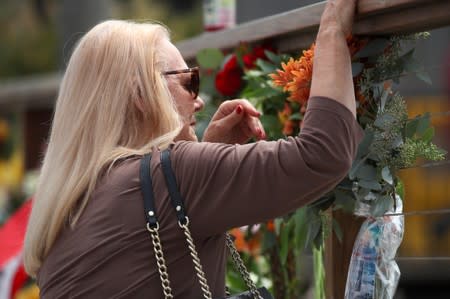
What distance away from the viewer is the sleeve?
2.13m

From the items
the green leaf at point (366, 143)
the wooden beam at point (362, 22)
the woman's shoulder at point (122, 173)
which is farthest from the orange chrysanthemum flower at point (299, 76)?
the woman's shoulder at point (122, 173)

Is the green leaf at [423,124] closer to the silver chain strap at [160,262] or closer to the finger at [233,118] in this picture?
the finger at [233,118]

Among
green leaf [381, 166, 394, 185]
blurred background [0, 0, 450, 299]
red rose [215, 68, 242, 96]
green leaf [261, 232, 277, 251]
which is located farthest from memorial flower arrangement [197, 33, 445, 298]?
A: red rose [215, 68, 242, 96]

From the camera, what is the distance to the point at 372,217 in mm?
2648

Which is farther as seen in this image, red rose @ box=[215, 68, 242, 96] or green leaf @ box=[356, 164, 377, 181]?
red rose @ box=[215, 68, 242, 96]

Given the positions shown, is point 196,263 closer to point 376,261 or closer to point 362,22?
point 376,261

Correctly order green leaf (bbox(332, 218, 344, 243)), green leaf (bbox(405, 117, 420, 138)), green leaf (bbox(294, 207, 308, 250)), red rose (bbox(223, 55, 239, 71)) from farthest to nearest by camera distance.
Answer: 1. red rose (bbox(223, 55, 239, 71))
2. green leaf (bbox(294, 207, 308, 250))
3. green leaf (bbox(332, 218, 344, 243))
4. green leaf (bbox(405, 117, 420, 138))

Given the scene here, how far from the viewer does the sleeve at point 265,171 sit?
2.13m

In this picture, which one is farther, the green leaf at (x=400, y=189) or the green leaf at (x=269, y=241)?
the green leaf at (x=269, y=241)

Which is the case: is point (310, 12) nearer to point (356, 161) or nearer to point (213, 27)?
point (356, 161)

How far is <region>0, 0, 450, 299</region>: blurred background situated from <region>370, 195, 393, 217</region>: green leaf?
199 millimetres

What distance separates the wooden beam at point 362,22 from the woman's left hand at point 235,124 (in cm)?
29

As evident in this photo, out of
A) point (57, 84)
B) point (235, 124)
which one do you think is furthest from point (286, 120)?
point (57, 84)

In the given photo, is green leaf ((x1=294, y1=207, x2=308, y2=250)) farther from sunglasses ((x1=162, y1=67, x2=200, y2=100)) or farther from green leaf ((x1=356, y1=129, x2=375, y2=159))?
sunglasses ((x1=162, y1=67, x2=200, y2=100))
